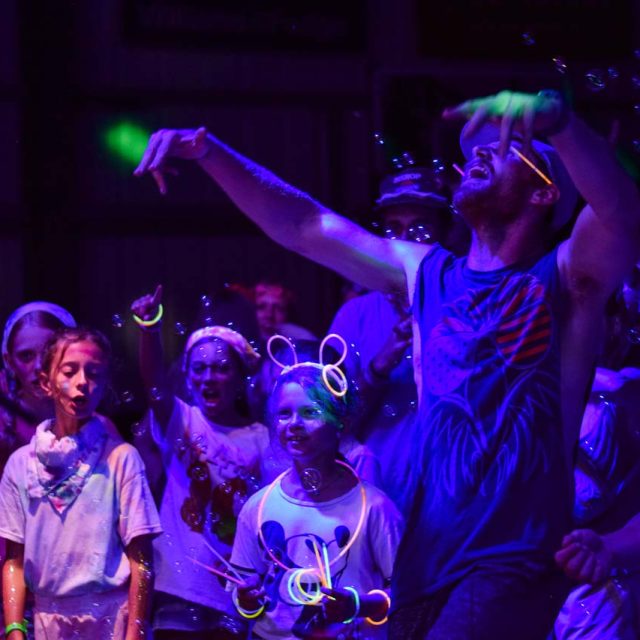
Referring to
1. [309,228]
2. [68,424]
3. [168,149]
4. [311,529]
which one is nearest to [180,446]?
[68,424]

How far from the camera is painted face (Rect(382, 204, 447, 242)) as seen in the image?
360cm

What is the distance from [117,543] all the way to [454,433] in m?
1.25

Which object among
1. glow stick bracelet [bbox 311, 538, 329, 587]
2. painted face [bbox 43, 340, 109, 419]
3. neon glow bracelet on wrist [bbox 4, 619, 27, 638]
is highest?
painted face [bbox 43, 340, 109, 419]

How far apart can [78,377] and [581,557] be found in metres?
1.51

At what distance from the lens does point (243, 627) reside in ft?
9.90

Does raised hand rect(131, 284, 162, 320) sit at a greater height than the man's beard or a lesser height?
lesser

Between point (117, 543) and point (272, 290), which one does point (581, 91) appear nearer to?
point (272, 290)

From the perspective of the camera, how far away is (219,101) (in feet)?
24.1

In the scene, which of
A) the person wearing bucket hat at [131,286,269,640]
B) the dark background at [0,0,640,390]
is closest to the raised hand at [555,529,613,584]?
the person wearing bucket hat at [131,286,269,640]

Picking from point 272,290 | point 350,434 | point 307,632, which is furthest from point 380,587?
point 272,290

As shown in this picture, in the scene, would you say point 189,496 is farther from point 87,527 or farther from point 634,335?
point 634,335

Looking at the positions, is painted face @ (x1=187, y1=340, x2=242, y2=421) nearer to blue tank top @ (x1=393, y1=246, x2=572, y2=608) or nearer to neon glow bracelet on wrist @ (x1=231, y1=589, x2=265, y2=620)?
neon glow bracelet on wrist @ (x1=231, y1=589, x2=265, y2=620)

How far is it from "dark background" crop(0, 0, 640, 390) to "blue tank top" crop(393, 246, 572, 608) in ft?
15.5

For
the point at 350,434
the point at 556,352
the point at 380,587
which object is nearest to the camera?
the point at 556,352
